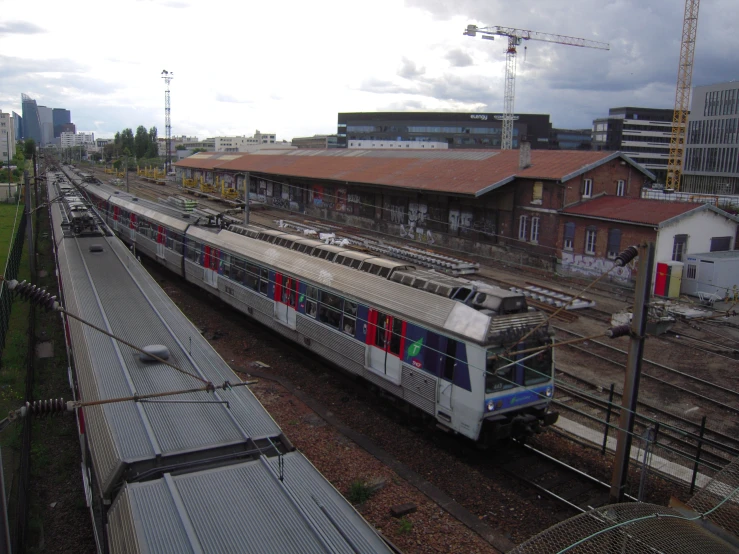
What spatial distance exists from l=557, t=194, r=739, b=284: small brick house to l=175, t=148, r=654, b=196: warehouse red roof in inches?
105

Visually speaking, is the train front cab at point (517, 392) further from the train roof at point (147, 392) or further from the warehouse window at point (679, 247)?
the warehouse window at point (679, 247)

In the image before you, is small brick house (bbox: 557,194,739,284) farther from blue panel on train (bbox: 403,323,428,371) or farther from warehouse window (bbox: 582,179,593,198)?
blue panel on train (bbox: 403,323,428,371)

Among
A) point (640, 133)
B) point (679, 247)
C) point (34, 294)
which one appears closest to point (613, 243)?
point (679, 247)

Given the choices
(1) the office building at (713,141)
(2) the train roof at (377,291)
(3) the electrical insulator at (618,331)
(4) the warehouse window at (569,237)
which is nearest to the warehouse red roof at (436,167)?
(4) the warehouse window at (569,237)

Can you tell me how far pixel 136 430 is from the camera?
7809 mm

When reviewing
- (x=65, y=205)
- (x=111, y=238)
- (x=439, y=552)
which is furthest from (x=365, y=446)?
(x=65, y=205)

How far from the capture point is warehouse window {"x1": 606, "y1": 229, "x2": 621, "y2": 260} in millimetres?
29266

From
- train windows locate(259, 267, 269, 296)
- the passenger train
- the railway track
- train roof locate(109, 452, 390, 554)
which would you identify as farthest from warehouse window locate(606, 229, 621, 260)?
train roof locate(109, 452, 390, 554)

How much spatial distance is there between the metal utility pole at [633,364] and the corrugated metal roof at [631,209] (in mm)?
19905

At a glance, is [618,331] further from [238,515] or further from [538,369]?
[238,515]

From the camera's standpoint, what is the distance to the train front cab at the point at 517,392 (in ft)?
37.3

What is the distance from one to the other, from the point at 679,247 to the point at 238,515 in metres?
28.0

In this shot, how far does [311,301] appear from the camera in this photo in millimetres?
16656

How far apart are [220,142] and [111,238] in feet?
544
